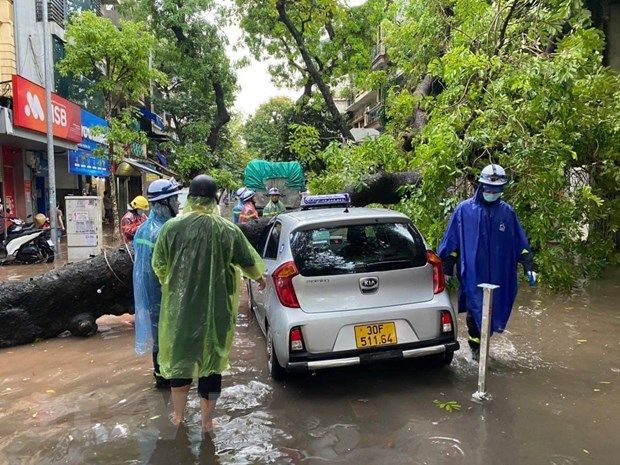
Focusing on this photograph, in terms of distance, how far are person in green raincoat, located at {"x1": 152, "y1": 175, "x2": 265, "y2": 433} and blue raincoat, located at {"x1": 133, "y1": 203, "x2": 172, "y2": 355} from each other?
0.70 metres

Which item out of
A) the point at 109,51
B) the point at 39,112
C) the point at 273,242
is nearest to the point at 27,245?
the point at 39,112

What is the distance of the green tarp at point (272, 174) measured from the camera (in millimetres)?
16781

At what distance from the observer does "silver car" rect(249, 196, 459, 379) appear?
13.8 feet

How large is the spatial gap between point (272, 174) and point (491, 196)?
1249 centimetres

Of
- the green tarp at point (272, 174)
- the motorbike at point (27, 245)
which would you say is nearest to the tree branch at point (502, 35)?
the green tarp at point (272, 174)

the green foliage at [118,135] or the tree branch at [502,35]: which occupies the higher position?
the tree branch at [502,35]

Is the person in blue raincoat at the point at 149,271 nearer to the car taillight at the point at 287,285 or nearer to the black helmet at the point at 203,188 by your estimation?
the black helmet at the point at 203,188

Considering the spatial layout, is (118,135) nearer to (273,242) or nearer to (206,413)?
(273,242)

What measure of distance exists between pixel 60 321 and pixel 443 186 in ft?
16.1

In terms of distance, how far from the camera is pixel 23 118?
41.9 ft

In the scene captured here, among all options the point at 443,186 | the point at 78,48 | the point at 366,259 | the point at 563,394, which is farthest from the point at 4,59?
the point at 563,394

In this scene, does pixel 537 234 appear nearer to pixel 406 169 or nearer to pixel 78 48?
pixel 406 169

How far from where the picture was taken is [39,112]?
1377 cm

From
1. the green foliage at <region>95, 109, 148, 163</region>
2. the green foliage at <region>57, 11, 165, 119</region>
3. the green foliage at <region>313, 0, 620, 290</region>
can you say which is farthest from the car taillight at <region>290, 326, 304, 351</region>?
the green foliage at <region>57, 11, 165, 119</region>
